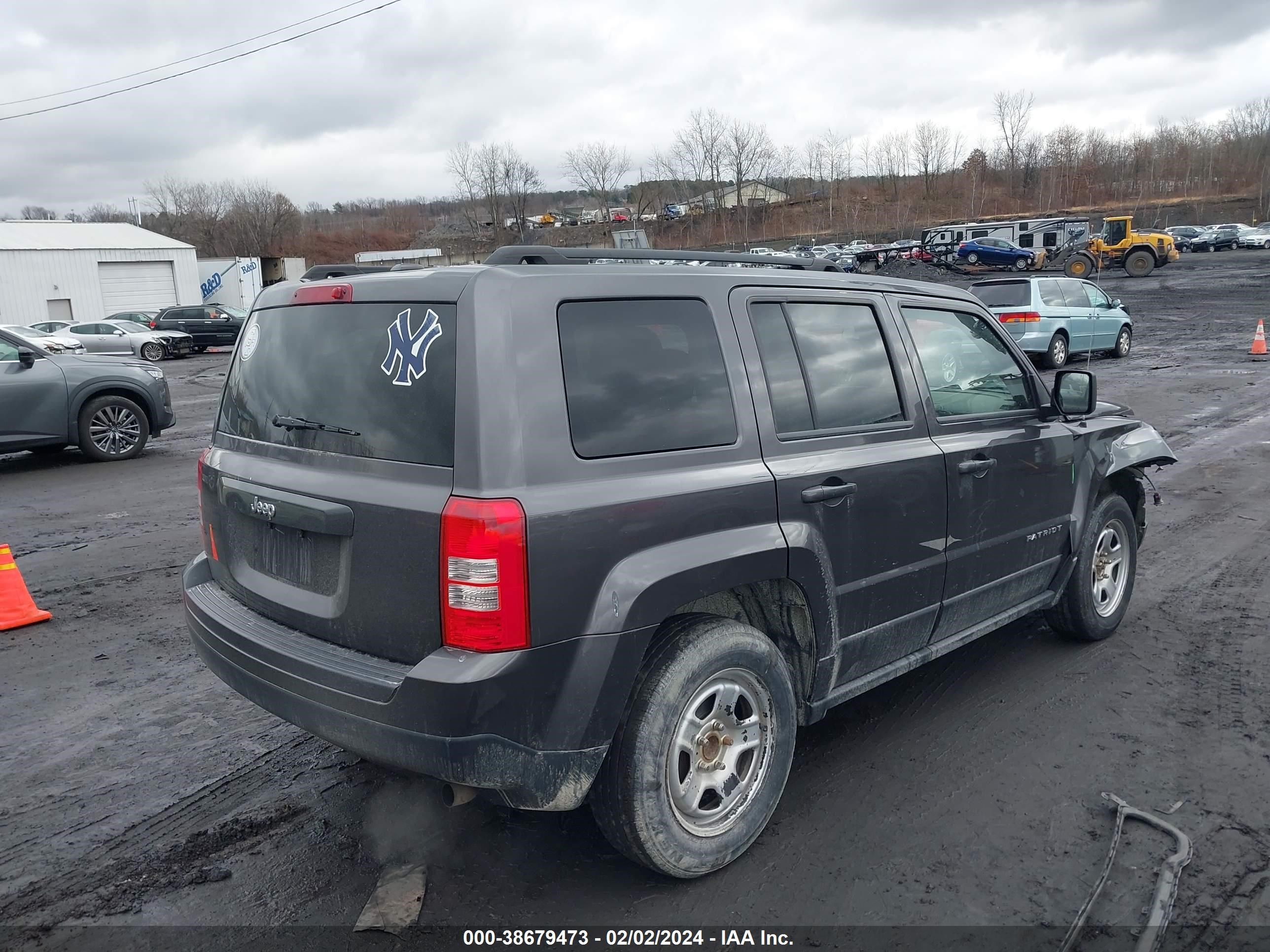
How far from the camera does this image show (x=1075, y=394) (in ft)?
15.1

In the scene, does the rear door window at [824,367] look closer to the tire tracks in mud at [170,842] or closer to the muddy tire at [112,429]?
the tire tracks in mud at [170,842]

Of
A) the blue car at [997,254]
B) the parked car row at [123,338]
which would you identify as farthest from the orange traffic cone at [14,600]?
the blue car at [997,254]

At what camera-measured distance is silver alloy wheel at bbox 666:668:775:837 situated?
2.95 meters

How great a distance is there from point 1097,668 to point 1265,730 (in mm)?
804

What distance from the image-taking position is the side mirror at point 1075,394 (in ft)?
15.0

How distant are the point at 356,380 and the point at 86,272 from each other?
164ft

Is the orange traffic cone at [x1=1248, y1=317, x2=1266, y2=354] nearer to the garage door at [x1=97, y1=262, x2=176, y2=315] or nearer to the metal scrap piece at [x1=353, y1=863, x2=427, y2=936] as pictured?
the metal scrap piece at [x1=353, y1=863, x2=427, y2=936]

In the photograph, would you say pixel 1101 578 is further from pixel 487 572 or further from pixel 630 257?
pixel 487 572

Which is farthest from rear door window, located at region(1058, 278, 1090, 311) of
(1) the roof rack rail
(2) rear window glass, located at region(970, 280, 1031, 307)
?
(1) the roof rack rail

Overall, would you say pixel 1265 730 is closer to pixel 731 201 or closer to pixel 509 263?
pixel 509 263

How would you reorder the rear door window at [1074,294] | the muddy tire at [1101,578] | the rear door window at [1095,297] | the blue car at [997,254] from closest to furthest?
the muddy tire at [1101,578] → the rear door window at [1074,294] → the rear door window at [1095,297] → the blue car at [997,254]

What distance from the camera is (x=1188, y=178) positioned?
96625 mm

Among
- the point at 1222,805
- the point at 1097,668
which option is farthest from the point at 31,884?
the point at 1097,668

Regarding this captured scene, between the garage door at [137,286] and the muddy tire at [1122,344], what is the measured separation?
134 feet
